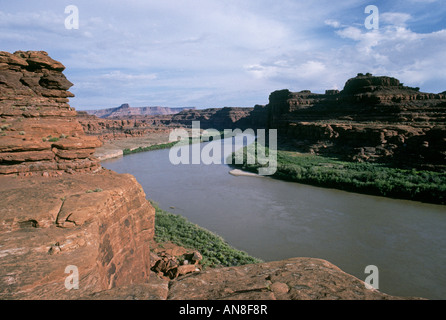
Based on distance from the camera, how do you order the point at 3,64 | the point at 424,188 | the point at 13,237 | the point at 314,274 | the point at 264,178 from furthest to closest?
the point at 264,178, the point at 424,188, the point at 3,64, the point at 13,237, the point at 314,274

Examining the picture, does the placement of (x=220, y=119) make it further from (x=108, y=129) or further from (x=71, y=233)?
(x=71, y=233)

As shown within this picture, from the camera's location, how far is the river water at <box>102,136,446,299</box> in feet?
37.0

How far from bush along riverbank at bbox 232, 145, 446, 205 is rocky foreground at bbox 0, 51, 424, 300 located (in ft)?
59.1

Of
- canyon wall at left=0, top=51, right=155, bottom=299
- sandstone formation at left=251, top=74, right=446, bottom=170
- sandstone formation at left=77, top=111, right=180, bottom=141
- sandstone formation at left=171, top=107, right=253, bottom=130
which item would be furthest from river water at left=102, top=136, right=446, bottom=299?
sandstone formation at left=171, top=107, right=253, bottom=130

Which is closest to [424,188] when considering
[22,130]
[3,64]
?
[22,130]

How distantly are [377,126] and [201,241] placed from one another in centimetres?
3235

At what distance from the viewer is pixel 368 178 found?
22547 millimetres

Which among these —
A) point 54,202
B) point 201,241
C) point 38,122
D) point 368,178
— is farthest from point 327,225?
point 38,122

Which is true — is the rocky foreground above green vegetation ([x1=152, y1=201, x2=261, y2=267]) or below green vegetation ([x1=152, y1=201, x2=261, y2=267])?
above

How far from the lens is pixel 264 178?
28.0 meters

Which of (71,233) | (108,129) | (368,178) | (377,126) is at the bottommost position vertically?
(368,178)

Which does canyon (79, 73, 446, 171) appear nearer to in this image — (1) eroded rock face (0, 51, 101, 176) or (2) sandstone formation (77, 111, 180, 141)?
(2) sandstone formation (77, 111, 180, 141)

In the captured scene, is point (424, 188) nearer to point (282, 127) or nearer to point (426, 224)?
point (426, 224)
